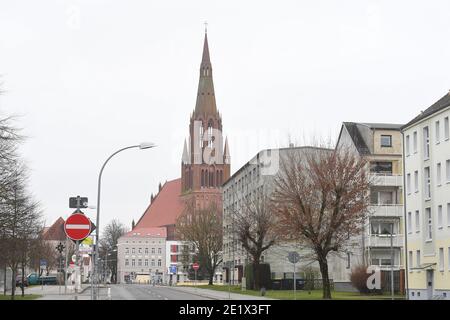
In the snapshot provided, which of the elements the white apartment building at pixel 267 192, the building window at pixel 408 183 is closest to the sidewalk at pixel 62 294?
the white apartment building at pixel 267 192

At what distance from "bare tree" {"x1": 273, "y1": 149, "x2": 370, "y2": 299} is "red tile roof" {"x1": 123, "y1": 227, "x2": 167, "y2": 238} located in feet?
435

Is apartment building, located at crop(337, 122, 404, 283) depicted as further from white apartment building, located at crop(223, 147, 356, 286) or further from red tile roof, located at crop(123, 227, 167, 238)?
red tile roof, located at crop(123, 227, 167, 238)

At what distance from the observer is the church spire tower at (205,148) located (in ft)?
510

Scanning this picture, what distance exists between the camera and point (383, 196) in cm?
6794

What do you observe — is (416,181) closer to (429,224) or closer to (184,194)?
(429,224)

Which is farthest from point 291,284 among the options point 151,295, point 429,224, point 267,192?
point 429,224

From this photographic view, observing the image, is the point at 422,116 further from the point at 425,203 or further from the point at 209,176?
the point at 209,176

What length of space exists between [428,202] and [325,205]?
30.3ft

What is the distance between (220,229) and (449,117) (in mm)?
58286

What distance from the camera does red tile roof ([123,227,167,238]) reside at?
589ft

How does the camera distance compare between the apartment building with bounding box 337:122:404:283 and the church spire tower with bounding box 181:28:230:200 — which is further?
the church spire tower with bounding box 181:28:230:200

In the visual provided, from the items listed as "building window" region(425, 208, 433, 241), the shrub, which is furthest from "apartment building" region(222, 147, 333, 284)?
"building window" region(425, 208, 433, 241)

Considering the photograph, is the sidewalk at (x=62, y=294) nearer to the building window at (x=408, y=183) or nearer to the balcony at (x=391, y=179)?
the building window at (x=408, y=183)
